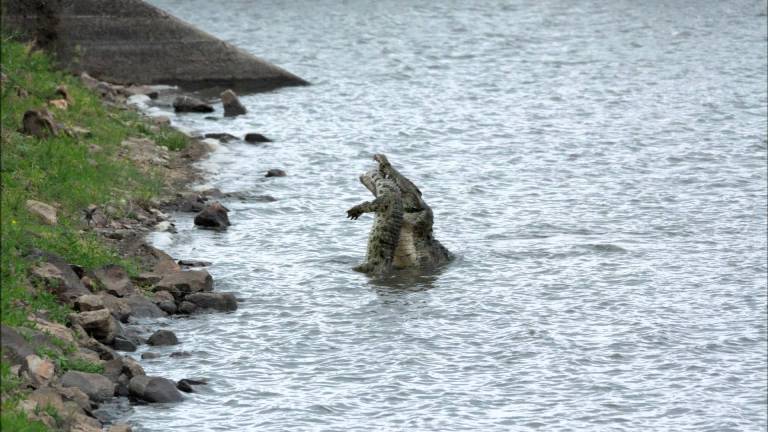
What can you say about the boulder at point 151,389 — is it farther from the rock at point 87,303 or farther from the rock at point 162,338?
the rock at point 87,303

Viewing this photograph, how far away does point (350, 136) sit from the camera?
28844 mm

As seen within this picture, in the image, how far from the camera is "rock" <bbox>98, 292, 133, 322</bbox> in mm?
15383

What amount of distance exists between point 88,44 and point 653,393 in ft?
66.7

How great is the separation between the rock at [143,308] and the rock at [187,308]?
26 centimetres

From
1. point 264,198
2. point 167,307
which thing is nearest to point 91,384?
point 167,307

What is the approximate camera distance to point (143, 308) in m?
15.8

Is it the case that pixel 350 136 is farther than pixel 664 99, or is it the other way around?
pixel 664 99

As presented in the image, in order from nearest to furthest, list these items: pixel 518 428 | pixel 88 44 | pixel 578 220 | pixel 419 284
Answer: pixel 518 428
pixel 419 284
pixel 578 220
pixel 88 44

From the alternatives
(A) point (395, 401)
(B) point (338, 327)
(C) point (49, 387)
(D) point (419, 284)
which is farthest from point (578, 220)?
(C) point (49, 387)

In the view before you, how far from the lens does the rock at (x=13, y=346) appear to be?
12.3 meters

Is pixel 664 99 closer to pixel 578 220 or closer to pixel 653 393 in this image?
pixel 578 220

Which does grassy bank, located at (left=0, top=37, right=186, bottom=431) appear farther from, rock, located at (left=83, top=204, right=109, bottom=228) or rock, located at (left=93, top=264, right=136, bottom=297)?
rock, located at (left=93, top=264, right=136, bottom=297)

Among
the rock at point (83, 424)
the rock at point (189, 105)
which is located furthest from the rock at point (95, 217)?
the rock at point (189, 105)

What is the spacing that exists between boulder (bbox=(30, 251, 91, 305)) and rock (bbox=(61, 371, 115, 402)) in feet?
6.10
